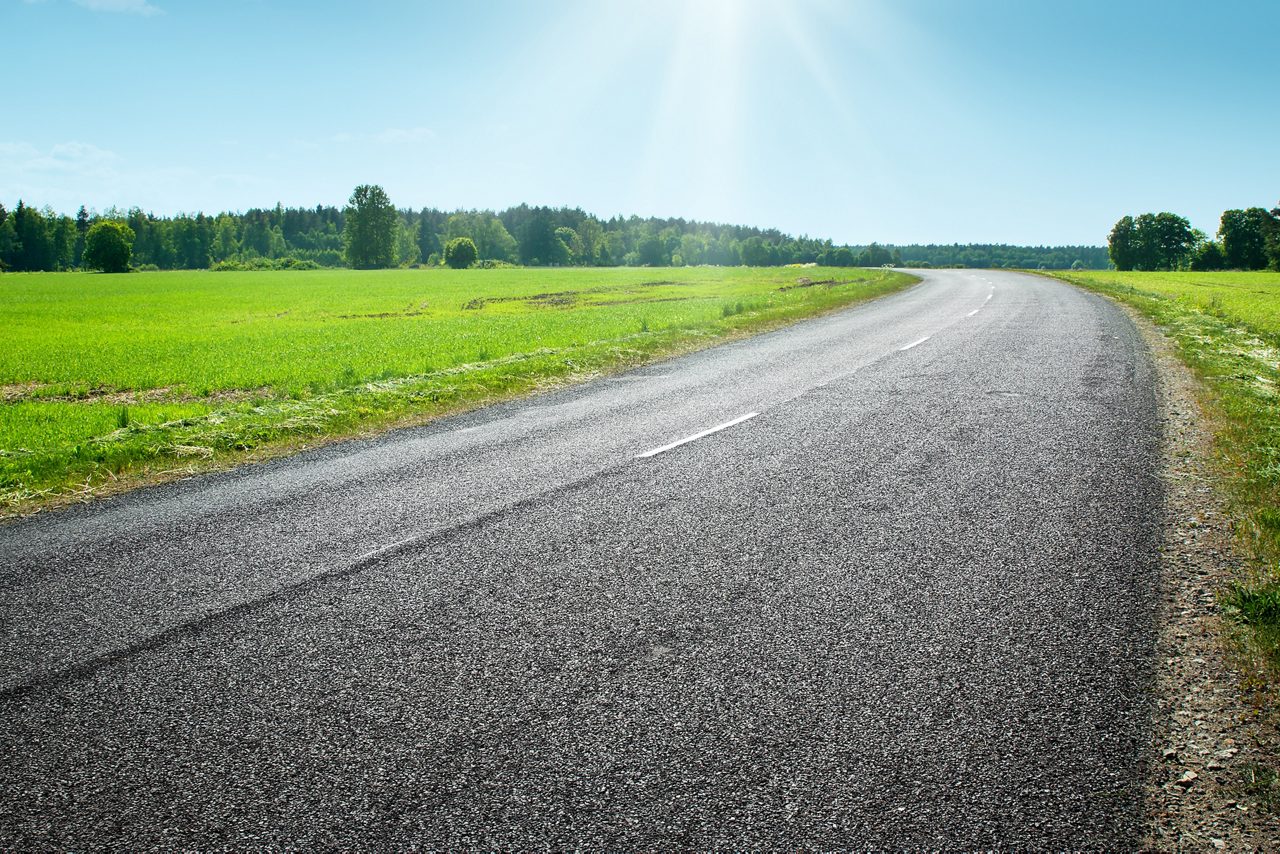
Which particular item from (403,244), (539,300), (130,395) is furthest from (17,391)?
(403,244)

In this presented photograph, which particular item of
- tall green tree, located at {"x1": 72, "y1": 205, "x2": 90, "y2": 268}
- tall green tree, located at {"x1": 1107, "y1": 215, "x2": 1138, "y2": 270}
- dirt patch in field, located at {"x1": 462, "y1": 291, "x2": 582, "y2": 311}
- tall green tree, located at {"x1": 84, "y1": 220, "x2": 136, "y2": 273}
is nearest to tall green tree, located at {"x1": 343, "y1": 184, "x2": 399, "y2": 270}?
tall green tree, located at {"x1": 84, "y1": 220, "x2": 136, "y2": 273}

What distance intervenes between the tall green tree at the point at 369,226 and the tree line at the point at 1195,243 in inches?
4378

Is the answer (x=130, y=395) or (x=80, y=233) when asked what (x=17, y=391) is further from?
(x=80, y=233)

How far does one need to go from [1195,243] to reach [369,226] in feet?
407

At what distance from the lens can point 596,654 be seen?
3.72 meters

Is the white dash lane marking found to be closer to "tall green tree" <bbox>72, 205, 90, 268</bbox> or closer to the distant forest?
the distant forest

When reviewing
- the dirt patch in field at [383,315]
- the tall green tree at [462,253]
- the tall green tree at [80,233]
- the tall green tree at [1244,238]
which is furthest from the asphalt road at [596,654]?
the tall green tree at [80,233]

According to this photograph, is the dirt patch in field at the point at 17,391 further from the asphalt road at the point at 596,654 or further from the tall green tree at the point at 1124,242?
the tall green tree at the point at 1124,242

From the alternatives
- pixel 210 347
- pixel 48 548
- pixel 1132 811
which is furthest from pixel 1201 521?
pixel 210 347

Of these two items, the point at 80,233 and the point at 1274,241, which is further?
the point at 80,233

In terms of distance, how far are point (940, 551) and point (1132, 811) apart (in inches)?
91.8

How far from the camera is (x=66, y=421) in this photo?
1090cm

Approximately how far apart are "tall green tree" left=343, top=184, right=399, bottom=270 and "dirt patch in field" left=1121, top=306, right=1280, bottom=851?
127 metres

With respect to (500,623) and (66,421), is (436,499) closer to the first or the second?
(500,623)
